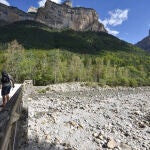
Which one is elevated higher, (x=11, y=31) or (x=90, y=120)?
(x=11, y=31)

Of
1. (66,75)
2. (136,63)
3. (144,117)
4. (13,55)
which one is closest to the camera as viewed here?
(144,117)

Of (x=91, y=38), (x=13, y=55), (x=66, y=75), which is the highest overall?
(x=91, y=38)

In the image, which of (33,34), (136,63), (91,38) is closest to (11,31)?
(33,34)

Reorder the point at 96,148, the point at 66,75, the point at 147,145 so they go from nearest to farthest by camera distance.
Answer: the point at 96,148 < the point at 147,145 < the point at 66,75

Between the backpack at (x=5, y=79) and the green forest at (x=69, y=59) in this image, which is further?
the green forest at (x=69, y=59)

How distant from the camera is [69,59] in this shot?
11781cm

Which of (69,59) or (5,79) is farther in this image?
(69,59)

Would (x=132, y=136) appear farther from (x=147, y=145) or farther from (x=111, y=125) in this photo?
(x=111, y=125)

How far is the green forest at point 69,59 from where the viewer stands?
228 feet

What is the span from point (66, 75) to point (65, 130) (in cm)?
6817

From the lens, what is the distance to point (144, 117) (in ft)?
75.2

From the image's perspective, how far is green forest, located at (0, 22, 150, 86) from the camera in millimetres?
69625

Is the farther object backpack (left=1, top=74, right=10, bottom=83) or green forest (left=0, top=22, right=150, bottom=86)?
green forest (left=0, top=22, right=150, bottom=86)

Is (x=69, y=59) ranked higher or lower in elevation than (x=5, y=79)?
higher
